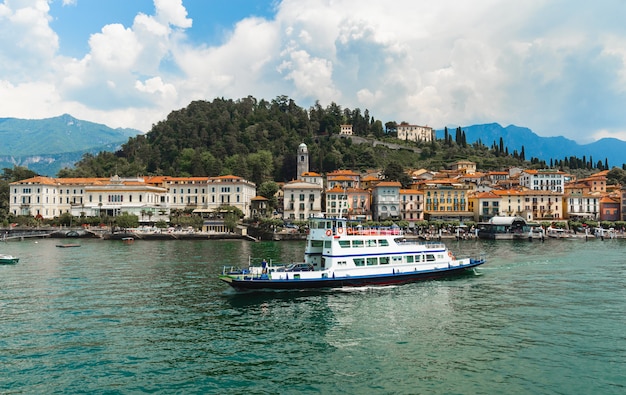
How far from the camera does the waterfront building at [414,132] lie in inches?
6540

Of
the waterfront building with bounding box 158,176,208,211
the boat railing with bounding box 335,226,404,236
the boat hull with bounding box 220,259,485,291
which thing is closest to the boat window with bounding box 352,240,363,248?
the boat railing with bounding box 335,226,404,236

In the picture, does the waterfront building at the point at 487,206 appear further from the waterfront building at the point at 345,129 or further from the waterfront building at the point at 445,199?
the waterfront building at the point at 345,129

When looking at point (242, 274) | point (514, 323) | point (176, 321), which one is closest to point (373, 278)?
point (242, 274)

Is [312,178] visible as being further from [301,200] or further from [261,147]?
[261,147]

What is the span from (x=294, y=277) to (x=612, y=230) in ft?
236

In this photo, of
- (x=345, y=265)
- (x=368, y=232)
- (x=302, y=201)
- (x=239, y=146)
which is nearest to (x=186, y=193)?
(x=302, y=201)

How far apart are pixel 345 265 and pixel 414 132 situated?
142419 millimetres

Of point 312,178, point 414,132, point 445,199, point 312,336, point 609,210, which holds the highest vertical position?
point 414,132

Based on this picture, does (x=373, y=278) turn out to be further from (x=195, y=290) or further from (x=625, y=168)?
(x=625, y=168)

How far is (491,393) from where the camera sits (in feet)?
51.0

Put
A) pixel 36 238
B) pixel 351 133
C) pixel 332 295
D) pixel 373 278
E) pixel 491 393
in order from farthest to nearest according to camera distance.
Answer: pixel 351 133 → pixel 36 238 → pixel 373 278 → pixel 332 295 → pixel 491 393

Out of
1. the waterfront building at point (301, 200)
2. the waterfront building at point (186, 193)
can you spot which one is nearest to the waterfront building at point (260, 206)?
the waterfront building at point (301, 200)

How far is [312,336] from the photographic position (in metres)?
21.6

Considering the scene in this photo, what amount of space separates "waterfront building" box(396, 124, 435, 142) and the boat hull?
132 meters
